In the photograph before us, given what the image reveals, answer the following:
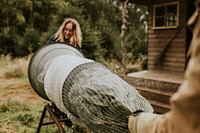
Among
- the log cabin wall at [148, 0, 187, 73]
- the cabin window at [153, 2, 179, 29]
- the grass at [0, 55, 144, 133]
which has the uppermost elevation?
the cabin window at [153, 2, 179, 29]

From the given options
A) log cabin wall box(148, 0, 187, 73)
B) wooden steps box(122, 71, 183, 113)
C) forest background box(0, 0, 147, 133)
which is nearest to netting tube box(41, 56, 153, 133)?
forest background box(0, 0, 147, 133)

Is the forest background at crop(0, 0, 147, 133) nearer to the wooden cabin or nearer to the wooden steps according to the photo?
the wooden steps

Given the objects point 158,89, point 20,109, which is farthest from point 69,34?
point 158,89

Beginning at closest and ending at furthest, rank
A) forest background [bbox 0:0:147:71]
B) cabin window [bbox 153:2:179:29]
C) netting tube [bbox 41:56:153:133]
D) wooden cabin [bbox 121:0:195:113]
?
netting tube [bbox 41:56:153:133] → wooden cabin [bbox 121:0:195:113] → cabin window [bbox 153:2:179:29] → forest background [bbox 0:0:147:71]

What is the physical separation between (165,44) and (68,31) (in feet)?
16.9

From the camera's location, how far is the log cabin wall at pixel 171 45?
9.27 meters

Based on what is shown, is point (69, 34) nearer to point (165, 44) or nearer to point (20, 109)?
point (20, 109)

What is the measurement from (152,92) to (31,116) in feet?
10.4

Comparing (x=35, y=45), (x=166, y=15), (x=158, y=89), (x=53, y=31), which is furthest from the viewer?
(x=35, y=45)

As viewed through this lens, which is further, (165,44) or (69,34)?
(165,44)

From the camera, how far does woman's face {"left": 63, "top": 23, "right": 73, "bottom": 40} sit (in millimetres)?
5605

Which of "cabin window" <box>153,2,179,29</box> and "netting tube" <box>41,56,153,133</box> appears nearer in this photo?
"netting tube" <box>41,56,153,133</box>

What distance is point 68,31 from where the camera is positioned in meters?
5.62

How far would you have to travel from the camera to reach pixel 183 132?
3.03 ft
